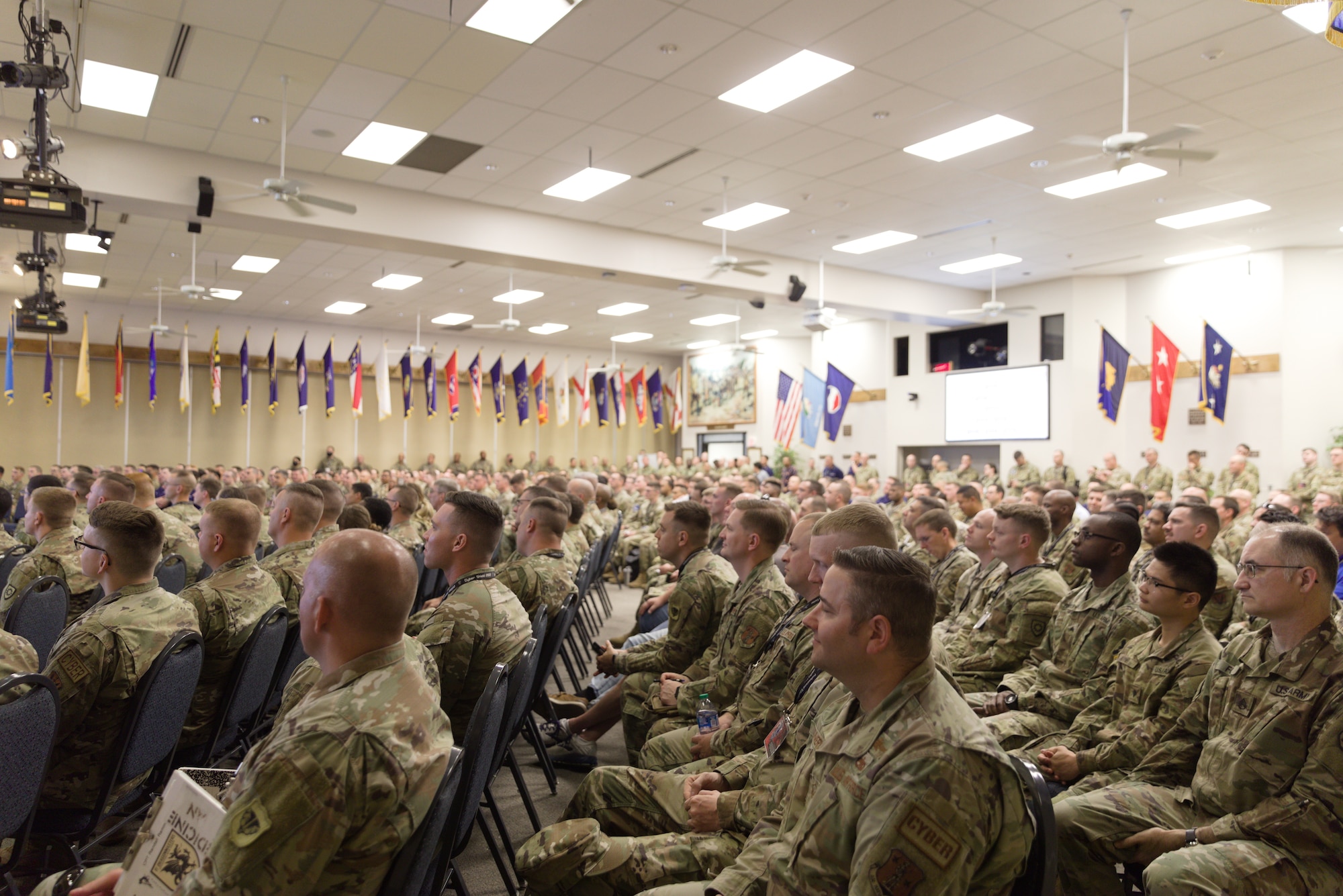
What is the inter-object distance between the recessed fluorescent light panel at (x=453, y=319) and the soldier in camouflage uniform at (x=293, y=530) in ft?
48.5

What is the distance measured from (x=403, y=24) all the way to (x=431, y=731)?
5.96m

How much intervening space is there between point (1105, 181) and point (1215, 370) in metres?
5.02

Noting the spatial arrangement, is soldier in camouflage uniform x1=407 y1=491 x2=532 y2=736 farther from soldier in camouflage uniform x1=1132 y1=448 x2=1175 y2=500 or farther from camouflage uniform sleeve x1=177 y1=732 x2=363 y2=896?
soldier in camouflage uniform x1=1132 y1=448 x2=1175 y2=500

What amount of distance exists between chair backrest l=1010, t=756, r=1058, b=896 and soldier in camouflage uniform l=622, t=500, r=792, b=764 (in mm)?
1622

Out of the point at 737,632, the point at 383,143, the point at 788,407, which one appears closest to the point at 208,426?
the point at 788,407

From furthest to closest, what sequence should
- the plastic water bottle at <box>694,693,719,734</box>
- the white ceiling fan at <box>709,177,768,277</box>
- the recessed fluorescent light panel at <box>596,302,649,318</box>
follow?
the recessed fluorescent light panel at <box>596,302,649,318</box> < the white ceiling fan at <box>709,177,768,277</box> < the plastic water bottle at <box>694,693,719,734</box>

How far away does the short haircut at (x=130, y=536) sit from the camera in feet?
9.09

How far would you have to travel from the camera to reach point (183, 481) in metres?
7.86

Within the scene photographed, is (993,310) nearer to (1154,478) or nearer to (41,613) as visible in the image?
(1154,478)

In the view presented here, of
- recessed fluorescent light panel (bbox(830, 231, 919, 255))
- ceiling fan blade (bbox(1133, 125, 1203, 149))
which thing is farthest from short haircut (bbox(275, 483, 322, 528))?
recessed fluorescent light panel (bbox(830, 231, 919, 255))

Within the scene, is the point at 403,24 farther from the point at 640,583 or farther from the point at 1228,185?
the point at 1228,185

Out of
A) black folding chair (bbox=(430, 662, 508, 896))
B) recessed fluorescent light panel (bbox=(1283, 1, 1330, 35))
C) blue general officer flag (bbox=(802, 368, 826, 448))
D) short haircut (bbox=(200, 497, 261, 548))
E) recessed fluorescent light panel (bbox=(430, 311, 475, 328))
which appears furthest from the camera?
recessed fluorescent light panel (bbox=(430, 311, 475, 328))

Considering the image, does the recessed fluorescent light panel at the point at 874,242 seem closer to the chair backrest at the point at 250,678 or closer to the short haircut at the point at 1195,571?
the short haircut at the point at 1195,571

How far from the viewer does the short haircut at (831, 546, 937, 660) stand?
165 cm
